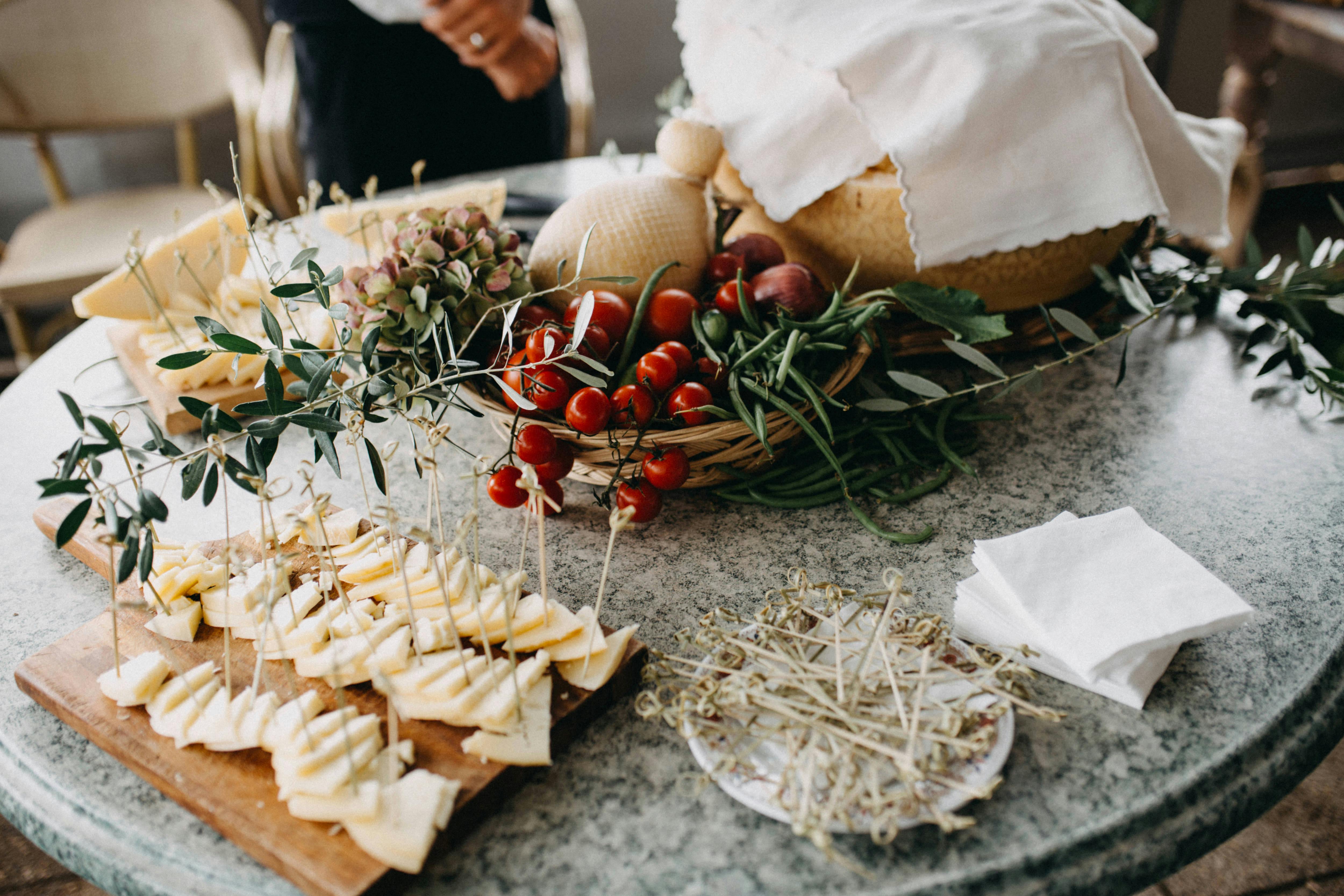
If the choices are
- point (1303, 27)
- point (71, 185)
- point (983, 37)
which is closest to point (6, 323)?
point (71, 185)

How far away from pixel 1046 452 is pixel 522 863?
679mm

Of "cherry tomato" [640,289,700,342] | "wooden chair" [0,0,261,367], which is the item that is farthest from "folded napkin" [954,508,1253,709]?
"wooden chair" [0,0,261,367]

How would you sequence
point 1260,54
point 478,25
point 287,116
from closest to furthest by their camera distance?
1. point 478,25
2. point 287,116
3. point 1260,54

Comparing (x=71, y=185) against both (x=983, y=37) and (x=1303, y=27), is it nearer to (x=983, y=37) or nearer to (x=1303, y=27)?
(x=983, y=37)

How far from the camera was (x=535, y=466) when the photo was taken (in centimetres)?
77

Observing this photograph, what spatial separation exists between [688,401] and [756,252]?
10.2 inches

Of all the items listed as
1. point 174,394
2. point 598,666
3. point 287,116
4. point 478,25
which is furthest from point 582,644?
point 287,116

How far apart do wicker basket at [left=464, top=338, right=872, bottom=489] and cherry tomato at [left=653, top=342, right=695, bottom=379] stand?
0.05 m

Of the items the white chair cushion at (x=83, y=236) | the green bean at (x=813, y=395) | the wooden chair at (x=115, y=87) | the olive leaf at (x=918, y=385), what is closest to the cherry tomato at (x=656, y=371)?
the green bean at (x=813, y=395)

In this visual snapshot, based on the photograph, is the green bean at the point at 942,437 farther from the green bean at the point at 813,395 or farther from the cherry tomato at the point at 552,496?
the cherry tomato at the point at 552,496

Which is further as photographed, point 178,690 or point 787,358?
point 787,358

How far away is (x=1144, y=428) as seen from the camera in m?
0.98

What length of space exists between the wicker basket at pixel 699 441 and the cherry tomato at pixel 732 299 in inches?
4.4

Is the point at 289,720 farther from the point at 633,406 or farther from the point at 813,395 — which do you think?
the point at 813,395
